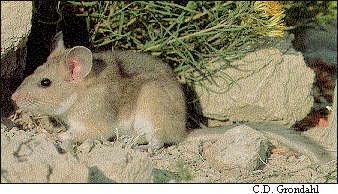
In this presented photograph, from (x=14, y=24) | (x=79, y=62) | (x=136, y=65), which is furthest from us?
(x=136, y=65)

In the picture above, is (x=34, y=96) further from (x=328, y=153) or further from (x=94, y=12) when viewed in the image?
(x=328, y=153)

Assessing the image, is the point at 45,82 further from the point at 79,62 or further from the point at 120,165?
the point at 120,165

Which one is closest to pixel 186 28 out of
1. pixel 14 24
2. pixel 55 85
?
pixel 55 85

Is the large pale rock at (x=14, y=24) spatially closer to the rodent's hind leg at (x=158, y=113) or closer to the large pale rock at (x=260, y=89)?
the rodent's hind leg at (x=158, y=113)

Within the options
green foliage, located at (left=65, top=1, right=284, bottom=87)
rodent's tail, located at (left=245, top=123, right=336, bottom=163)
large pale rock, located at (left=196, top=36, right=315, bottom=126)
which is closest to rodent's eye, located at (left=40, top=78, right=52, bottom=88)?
→ green foliage, located at (left=65, top=1, right=284, bottom=87)

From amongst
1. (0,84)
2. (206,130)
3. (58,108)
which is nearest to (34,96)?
(58,108)

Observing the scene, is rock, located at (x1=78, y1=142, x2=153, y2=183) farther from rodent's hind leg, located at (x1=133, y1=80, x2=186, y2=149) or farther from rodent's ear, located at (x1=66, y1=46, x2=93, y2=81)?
rodent's hind leg, located at (x1=133, y1=80, x2=186, y2=149)
